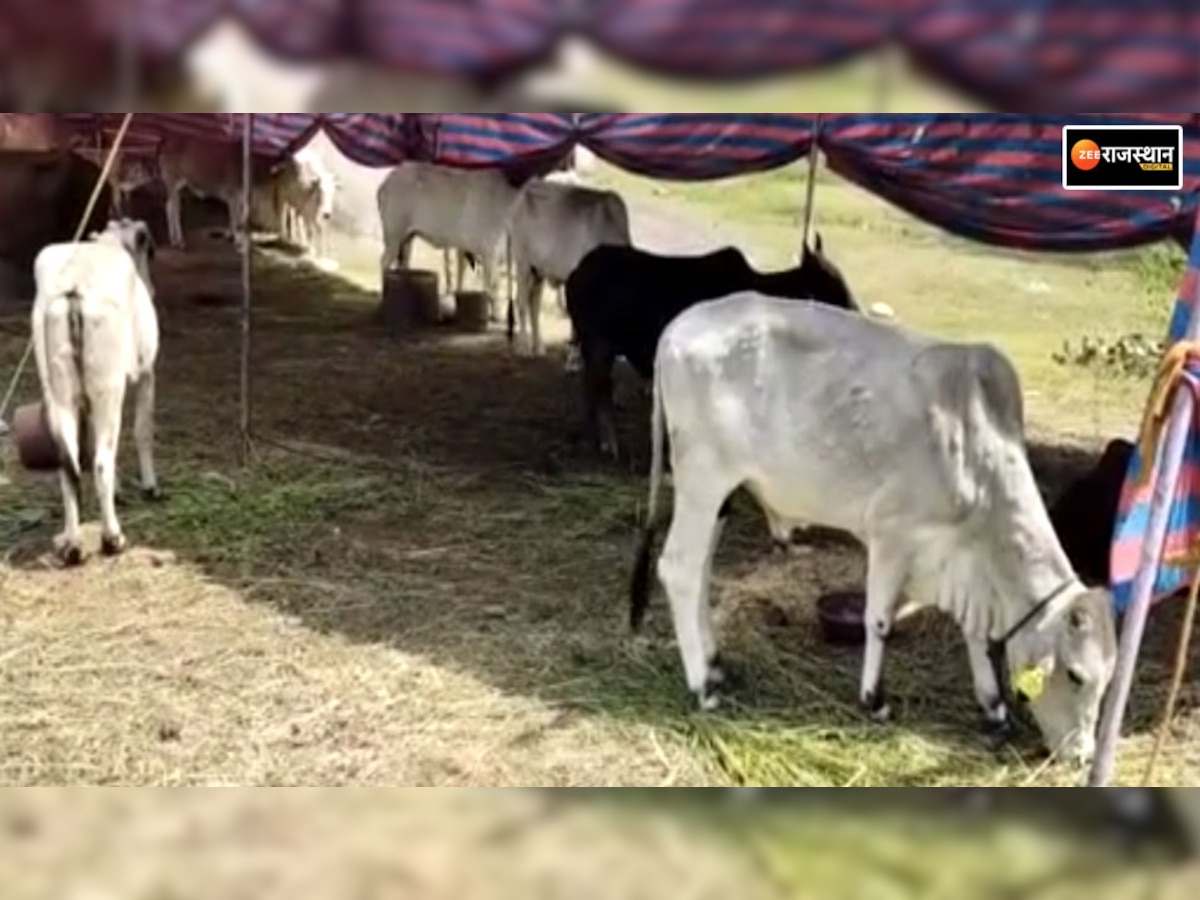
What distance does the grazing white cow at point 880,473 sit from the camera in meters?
4.67

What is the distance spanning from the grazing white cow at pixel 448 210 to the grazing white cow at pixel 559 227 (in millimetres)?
848

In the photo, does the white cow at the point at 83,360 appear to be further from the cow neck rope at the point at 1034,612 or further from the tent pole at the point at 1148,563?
the tent pole at the point at 1148,563

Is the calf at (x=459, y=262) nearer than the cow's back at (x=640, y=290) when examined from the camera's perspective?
No

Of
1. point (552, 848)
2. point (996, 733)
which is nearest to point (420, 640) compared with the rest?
point (996, 733)

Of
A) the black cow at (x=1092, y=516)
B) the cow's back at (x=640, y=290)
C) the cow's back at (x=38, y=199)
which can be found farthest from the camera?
the cow's back at (x=38, y=199)

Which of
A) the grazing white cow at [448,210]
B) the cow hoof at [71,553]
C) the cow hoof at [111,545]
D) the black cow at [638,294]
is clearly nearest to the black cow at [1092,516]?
the black cow at [638,294]

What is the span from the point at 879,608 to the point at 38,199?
30.0 ft

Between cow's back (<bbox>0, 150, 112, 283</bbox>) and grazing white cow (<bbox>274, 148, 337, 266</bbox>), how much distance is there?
2.35m

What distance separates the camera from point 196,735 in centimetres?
456

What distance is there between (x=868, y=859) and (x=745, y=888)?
16cm

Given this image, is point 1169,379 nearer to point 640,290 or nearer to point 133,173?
point 640,290

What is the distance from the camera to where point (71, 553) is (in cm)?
593

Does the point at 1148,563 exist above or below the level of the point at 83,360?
below

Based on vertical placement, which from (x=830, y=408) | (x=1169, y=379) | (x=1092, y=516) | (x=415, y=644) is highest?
(x=1169, y=379)
